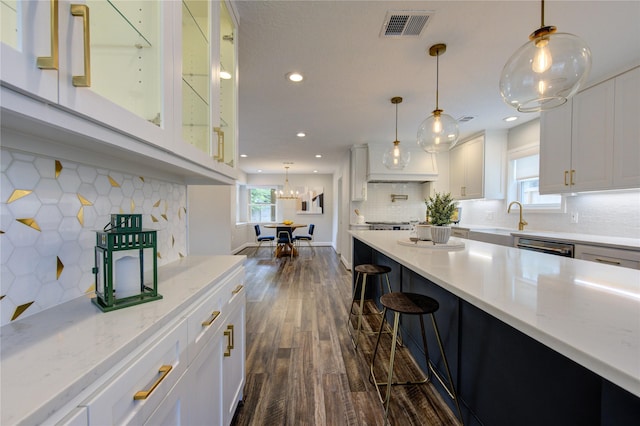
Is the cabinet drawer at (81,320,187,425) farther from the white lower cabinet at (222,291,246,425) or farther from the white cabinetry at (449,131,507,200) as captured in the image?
the white cabinetry at (449,131,507,200)

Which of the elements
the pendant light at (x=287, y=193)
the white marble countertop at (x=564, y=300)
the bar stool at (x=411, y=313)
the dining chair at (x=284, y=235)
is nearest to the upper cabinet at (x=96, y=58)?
the white marble countertop at (x=564, y=300)

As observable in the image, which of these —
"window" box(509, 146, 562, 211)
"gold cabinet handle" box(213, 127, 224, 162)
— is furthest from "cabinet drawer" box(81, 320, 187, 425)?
"window" box(509, 146, 562, 211)

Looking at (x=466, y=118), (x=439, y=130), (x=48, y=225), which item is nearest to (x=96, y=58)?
(x=48, y=225)

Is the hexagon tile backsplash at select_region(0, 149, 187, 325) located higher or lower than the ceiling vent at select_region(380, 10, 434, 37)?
lower

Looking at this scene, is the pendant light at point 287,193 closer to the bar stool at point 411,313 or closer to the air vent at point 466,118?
the air vent at point 466,118

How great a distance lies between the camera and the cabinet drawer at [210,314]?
2.92 ft

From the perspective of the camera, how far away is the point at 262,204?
866 centimetres

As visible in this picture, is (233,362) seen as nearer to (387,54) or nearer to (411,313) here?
(411,313)

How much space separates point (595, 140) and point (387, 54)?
7.59ft

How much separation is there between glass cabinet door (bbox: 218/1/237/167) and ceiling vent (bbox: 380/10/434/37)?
103 centimetres

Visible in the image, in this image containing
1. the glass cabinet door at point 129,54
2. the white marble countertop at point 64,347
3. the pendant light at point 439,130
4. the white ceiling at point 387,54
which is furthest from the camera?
the pendant light at point 439,130

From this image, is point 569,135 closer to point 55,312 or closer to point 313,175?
point 55,312

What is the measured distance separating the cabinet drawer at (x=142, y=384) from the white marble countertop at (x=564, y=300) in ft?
3.19

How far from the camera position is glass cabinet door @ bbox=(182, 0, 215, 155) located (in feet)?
3.48
